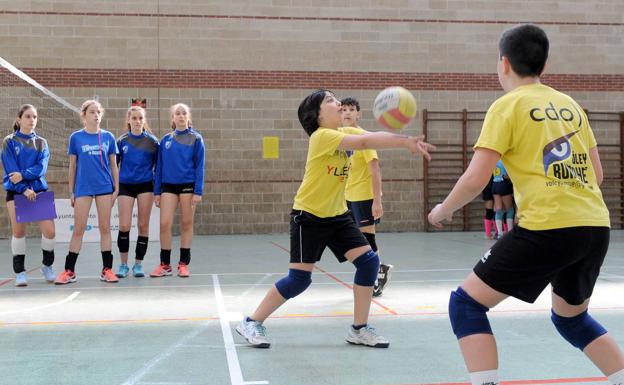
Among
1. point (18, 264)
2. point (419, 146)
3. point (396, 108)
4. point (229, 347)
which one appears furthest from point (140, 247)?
point (419, 146)

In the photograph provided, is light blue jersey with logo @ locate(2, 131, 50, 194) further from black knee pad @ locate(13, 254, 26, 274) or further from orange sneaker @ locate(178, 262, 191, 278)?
orange sneaker @ locate(178, 262, 191, 278)

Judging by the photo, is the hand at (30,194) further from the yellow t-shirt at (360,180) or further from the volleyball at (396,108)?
the volleyball at (396,108)

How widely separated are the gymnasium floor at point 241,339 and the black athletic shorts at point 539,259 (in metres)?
0.97

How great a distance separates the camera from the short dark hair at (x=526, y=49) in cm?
246

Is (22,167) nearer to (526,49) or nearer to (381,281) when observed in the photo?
(381,281)

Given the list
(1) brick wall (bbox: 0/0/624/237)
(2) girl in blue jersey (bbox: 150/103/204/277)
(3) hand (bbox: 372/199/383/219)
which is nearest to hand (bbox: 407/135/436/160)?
(3) hand (bbox: 372/199/383/219)

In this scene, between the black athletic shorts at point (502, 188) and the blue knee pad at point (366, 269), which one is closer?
the blue knee pad at point (366, 269)

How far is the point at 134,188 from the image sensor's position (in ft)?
23.6

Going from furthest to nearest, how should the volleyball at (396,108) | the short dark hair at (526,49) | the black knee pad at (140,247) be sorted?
the black knee pad at (140,247) < the volleyball at (396,108) < the short dark hair at (526,49)

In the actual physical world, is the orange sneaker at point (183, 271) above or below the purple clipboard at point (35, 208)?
below

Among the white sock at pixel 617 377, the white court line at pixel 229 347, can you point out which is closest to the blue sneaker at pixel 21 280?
the white court line at pixel 229 347

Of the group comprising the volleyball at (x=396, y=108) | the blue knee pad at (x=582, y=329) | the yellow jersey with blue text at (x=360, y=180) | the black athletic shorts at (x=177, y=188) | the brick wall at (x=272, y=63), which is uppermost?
the brick wall at (x=272, y=63)

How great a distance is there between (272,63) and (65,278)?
29.7 feet

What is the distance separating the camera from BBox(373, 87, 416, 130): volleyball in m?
3.23
